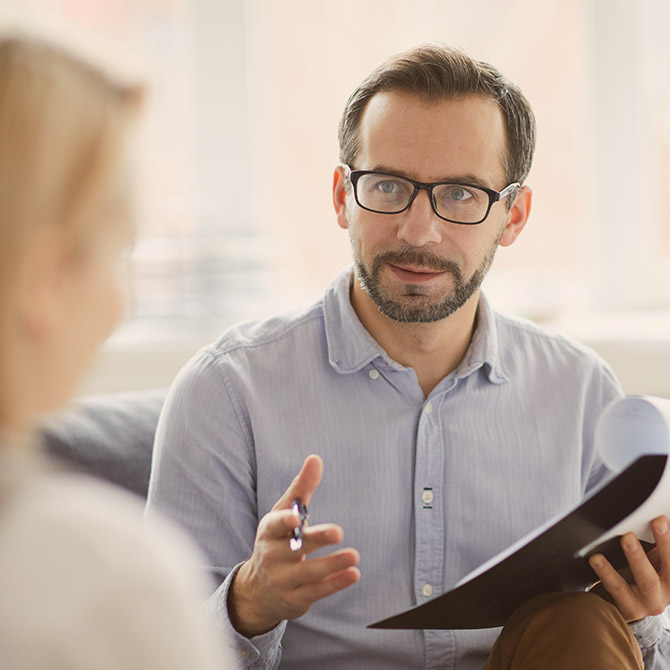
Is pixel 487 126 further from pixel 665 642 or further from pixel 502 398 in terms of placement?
pixel 665 642

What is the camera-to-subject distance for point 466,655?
1.45m

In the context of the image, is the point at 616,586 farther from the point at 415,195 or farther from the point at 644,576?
the point at 415,195

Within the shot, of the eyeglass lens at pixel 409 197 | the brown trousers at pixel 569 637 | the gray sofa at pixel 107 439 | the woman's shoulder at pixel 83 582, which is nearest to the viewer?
the woman's shoulder at pixel 83 582

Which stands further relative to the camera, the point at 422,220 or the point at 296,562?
the point at 422,220

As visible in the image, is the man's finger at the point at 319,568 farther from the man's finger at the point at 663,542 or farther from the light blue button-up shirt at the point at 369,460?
the man's finger at the point at 663,542

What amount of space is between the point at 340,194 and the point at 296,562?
80 centimetres

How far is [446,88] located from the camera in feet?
4.99

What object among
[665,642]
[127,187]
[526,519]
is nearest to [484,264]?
[526,519]

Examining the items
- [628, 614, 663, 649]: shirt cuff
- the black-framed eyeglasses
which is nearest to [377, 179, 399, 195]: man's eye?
the black-framed eyeglasses

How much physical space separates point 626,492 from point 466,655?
467 mm

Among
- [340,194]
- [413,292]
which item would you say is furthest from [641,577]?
[340,194]

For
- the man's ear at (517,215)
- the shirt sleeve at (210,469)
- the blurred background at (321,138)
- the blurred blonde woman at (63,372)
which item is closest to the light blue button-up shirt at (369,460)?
the shirt sleeve at (210,469)

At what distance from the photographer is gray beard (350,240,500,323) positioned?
149 centimetres

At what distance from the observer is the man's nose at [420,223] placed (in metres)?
1.47
